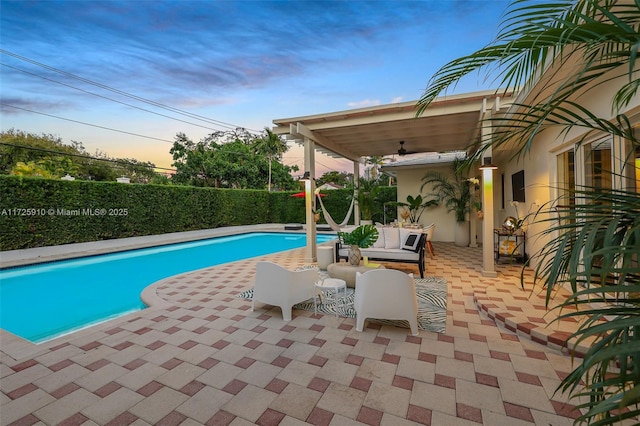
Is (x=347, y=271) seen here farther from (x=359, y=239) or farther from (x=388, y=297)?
(x=388, y=297)

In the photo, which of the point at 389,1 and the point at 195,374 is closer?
the point at 195,374

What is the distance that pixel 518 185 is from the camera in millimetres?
6914

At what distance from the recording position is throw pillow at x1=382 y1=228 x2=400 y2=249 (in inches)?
243

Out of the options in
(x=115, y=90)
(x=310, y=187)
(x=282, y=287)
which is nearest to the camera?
(x=282, y=287)

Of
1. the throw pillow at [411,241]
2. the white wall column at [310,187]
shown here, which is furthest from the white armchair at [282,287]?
the white wall column at [310,187]

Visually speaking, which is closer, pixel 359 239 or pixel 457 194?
pixel 359 239

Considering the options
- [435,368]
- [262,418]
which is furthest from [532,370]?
[262,418]

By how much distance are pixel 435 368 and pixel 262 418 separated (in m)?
1.48

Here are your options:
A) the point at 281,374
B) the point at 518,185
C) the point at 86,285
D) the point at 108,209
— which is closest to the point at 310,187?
the point at 518,185

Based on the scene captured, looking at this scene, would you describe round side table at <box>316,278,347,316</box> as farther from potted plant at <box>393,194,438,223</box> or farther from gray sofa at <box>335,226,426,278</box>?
potted plant at <box>393,194,438,223</box>

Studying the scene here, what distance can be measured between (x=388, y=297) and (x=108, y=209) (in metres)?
11.4

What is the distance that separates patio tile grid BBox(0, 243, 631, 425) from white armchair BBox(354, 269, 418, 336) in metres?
0.20

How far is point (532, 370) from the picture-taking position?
2494 mm

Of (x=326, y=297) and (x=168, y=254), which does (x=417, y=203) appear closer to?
(x=326, y=297)
